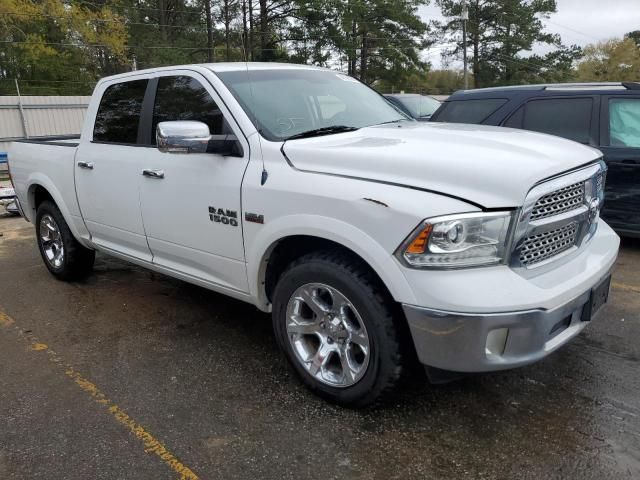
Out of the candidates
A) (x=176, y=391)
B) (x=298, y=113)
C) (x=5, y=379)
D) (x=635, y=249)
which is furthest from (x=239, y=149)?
(x=635, y=249)

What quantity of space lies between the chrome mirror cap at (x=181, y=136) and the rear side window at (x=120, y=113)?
1.09m

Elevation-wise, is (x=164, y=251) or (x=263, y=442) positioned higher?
(x=164, y=251)

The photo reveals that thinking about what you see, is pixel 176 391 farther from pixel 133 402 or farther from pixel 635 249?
pixel 635 249

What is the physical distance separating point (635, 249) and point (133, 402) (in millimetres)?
5225

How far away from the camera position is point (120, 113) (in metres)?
4.38

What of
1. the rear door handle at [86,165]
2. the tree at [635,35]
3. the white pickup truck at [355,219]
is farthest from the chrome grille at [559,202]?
the tree at [635,35]

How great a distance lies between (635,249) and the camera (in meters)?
5.94

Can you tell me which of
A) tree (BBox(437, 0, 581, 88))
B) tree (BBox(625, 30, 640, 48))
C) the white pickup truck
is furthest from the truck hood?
tree (BBox(625, 30, 640, 48))

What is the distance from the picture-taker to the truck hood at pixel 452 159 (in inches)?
98.7

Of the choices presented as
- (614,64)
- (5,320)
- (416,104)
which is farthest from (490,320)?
(614,64)

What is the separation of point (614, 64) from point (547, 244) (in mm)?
61622

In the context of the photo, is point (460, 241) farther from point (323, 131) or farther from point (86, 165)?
point (86, 165)

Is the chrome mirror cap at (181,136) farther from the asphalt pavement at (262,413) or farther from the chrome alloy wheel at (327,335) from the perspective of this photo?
the asphalt pavement at (262,413)

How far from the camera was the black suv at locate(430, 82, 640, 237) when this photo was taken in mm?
5539
